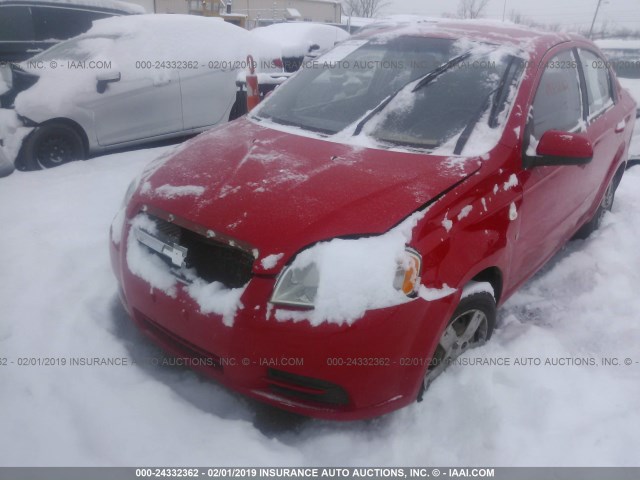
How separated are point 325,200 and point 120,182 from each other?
3106mm

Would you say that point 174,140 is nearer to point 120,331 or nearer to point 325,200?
point 120,331

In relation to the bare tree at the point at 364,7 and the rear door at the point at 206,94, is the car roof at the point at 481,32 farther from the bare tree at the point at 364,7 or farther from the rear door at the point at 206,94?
the bare tree at the point at 364,7

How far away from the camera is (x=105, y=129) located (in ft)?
17.3

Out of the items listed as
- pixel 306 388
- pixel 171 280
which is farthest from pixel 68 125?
pixel 306 388

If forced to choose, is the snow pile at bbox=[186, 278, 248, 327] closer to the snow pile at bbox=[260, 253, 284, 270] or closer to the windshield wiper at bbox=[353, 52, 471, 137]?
the snow pile at bbox=[260, 253, 284, 270]

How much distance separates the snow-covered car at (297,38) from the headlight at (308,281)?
7.02 meters

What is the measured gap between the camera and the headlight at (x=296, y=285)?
1866 mm

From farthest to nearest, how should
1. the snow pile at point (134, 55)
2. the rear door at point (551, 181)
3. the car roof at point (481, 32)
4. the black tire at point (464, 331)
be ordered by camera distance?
the snow pile at point (134, 55), the car roof at point (481, 32), the rear door at point (551, 181), the black tire at point (464, 331)

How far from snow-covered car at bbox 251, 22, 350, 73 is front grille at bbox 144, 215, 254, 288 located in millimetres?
6784

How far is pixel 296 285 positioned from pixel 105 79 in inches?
169

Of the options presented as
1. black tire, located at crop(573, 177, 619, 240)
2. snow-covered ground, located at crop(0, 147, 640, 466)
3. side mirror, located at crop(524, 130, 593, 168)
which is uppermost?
side mirror, located at crop(524, 130, 593, 168)

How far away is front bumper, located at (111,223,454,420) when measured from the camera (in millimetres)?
1829

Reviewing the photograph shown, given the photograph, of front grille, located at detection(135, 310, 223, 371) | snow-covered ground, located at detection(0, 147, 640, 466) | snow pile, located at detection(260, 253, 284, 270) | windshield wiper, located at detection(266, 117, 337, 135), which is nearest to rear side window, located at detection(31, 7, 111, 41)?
snow-covered ground, located at detection(0, 147, 640, 466)

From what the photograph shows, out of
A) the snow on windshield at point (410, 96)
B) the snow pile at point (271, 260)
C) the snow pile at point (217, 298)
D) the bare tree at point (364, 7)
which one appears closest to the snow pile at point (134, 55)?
the snow on windshield at point (410, 96)
